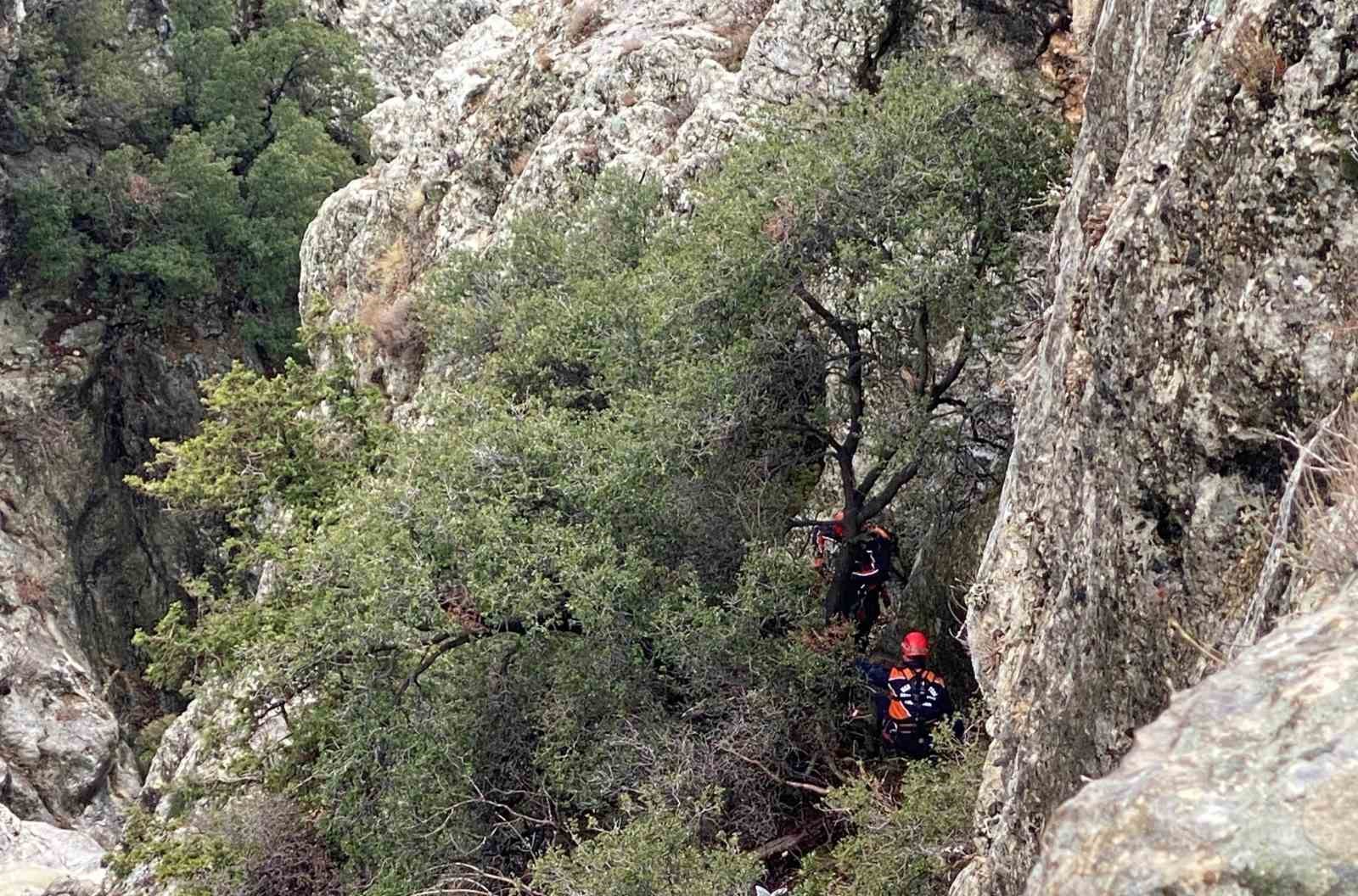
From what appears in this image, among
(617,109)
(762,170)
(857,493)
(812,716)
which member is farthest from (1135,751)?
(617,109)

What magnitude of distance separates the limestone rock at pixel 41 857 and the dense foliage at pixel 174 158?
636 inches

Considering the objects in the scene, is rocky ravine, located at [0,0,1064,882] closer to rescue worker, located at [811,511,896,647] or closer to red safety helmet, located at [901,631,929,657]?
rescue worker, located at [811,511,896,647]

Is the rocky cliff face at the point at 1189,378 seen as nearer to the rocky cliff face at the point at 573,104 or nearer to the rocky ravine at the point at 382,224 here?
the rocky cliff face at the point at 573,104

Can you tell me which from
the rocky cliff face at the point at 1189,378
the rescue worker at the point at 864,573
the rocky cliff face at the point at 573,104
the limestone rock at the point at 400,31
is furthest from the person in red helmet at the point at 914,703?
the limestone rock at the point at 400,31

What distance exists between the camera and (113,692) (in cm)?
3161

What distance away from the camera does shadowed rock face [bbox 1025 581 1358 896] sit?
9.27 ft

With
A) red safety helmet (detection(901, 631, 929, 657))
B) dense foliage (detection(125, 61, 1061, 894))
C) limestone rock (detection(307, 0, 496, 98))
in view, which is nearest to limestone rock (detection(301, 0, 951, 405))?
dense foliage (detection(125, 61, 1061, 894))

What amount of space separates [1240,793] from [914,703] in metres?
7.88

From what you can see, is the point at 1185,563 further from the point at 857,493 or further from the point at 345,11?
the point at 345,11

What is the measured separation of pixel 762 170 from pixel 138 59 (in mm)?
27930

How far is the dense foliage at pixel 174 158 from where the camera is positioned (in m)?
32.7

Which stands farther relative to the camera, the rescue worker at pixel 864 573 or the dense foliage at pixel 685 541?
the rescue worker at pixel 864 573

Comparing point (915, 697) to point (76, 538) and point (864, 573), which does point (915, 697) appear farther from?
Result: point (76, 538)

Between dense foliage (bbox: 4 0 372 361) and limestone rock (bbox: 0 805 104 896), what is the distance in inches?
636
